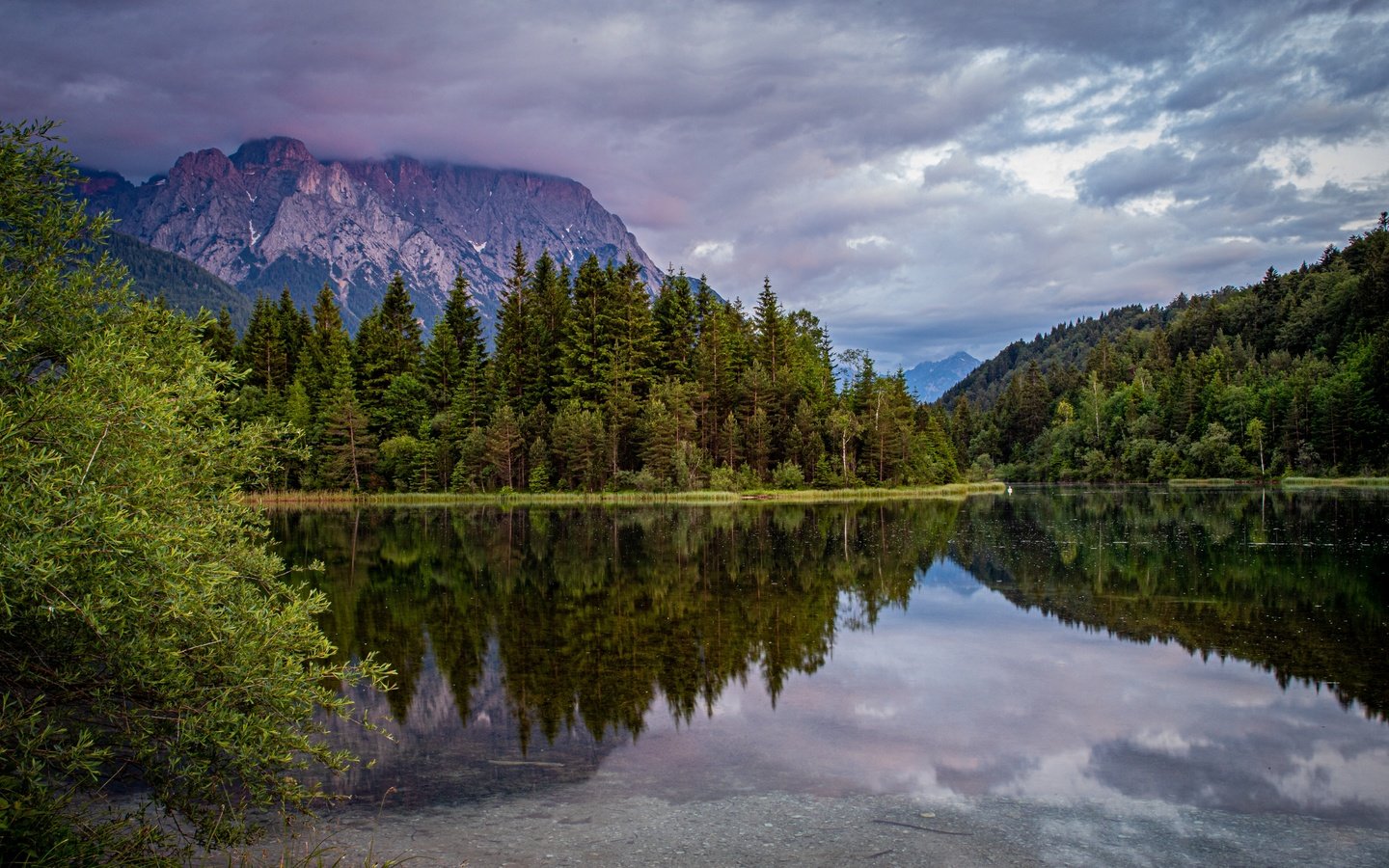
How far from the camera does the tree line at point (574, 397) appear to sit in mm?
81438

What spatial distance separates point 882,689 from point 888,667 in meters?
1.78

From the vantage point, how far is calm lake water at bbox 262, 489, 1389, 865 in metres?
10.8

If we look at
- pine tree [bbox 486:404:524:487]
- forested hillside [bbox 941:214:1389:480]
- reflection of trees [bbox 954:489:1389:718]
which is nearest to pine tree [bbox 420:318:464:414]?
pine tree [bbox 486:404:524:487]

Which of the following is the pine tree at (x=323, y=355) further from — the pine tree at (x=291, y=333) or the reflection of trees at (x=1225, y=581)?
Result: the reflection of trees at (x=1225, y=581)

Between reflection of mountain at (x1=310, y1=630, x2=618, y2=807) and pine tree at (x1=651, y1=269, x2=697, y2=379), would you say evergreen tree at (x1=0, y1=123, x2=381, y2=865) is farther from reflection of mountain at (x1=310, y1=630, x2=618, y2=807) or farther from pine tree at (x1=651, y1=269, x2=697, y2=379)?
pine tree at (x1=651, y1=269, x2=697, y2=379)

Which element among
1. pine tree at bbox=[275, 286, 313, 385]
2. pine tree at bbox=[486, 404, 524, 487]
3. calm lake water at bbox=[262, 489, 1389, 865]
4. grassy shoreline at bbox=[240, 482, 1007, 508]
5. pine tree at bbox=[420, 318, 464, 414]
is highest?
pine tree at bbox=[275, 286, 313, 385]

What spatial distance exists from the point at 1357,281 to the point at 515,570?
160 m

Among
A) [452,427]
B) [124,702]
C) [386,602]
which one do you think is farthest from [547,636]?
[452,427]

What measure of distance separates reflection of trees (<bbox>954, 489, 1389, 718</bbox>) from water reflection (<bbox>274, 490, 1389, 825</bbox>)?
145 mm

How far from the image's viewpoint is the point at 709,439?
89.1 metres

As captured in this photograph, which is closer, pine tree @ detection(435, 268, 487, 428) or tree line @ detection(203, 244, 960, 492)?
tree line @ detection(203, 244, 960, 492)

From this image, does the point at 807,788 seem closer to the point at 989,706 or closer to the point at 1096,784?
the point at 1096,784

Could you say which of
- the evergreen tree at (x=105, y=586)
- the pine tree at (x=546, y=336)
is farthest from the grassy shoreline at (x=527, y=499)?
the evergreen tree at (x=105, y=586)

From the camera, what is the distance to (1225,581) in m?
28.2
